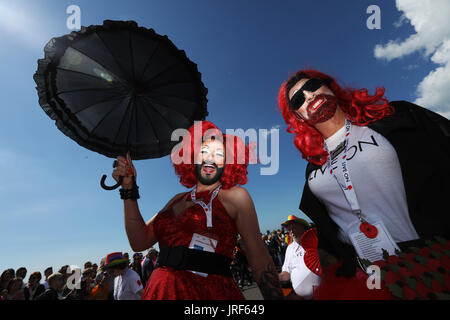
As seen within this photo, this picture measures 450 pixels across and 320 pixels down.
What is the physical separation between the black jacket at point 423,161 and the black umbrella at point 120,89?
4.82 ft

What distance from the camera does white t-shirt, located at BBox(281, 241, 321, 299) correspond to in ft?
11.0

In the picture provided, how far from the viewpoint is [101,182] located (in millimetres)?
1794

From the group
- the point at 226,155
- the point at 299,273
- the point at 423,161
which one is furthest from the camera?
the point at 299,273

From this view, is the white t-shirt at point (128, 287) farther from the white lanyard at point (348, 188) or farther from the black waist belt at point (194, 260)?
the white lanyard at point (348, 188)

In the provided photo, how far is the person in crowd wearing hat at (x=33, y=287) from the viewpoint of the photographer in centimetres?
536

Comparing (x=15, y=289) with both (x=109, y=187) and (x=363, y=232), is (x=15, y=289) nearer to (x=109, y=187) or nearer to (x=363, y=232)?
(x=109, y=187)

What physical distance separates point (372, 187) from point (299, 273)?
2.73m

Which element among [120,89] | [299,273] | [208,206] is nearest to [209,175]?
[208,206]

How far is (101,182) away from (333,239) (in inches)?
72.5

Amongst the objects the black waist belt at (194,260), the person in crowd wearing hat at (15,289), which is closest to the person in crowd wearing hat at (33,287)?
the person in crowd wearing hat at (15,289)

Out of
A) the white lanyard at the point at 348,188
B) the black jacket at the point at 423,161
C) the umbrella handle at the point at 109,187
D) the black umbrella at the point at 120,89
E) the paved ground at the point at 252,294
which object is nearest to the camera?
the black jacket at the point at 423,161

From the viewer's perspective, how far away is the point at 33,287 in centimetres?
548

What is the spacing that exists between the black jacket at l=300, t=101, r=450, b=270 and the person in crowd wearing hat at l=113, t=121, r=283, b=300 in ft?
2.48

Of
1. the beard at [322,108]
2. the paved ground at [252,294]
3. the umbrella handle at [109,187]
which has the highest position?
the beard at [322,108]
